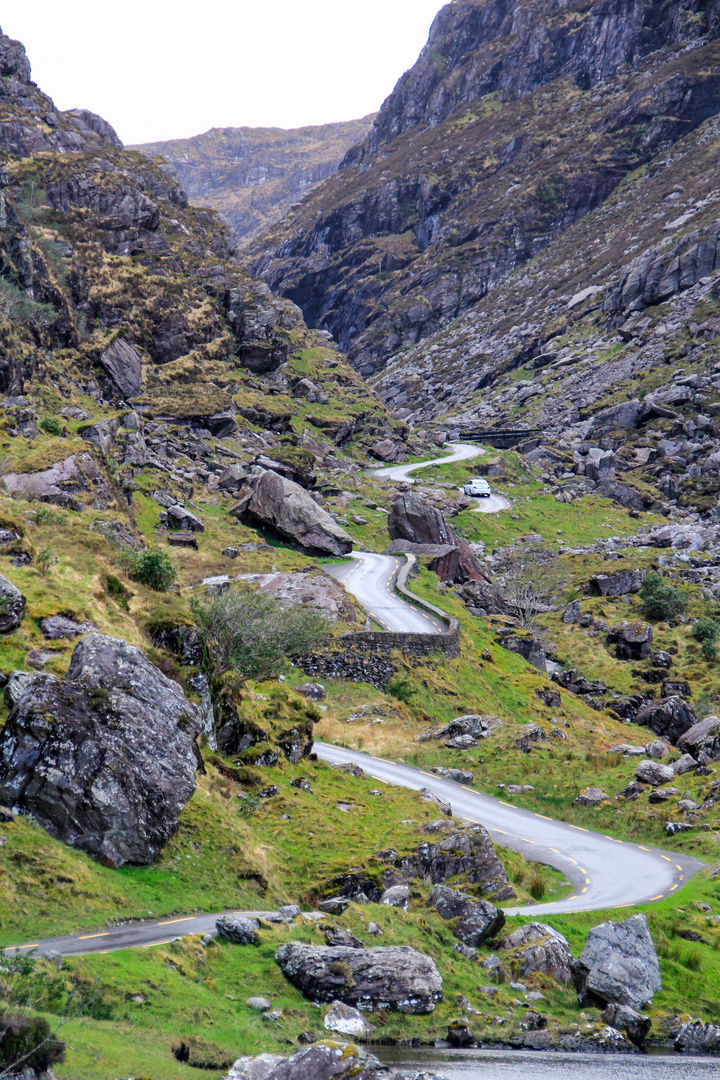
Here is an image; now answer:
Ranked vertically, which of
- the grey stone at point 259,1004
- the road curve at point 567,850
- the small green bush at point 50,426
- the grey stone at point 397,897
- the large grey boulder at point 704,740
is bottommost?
the large grey boulder at point 704,740

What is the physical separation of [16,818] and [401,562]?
45832 mm

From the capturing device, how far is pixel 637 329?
468 ft

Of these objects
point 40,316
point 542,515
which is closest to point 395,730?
point 40,316

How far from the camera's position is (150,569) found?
2936 centimetres

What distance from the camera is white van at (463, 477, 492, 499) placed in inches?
3693

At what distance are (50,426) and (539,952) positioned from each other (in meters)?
44.5

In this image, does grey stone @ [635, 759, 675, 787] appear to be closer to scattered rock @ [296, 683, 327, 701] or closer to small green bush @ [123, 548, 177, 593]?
scattered rock @ [296, 683, 327, 701]

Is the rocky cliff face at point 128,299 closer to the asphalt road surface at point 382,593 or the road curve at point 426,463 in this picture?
the road curve at point 426,463

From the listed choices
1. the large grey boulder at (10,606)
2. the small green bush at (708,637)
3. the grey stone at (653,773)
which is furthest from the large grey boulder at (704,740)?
the large grey boulder at (10,606)

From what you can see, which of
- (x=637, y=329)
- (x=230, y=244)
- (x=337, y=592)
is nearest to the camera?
(x=337, y=592)

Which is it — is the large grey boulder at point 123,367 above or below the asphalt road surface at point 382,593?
above

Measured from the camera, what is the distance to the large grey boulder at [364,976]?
→ 14.4 metres

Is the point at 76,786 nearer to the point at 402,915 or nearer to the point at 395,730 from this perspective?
the point at 402,915

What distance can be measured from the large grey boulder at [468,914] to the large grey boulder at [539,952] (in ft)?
1.73
